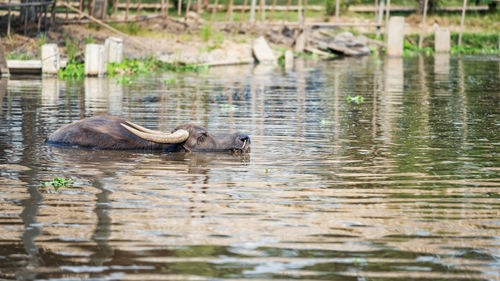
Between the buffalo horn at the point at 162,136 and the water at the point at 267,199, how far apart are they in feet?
0.73

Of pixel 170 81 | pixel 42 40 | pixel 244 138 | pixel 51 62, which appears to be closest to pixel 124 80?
pixel 170 81

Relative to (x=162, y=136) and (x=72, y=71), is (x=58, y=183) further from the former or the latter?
(x=72, y=71)

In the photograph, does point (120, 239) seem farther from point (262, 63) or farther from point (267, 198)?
point (262, 63)

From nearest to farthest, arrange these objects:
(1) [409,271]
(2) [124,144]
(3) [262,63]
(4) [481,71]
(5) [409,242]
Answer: (1) [409,271] → (5) [409,242] → (2) [124,144] → (4) [481,71] → (3) [262,63]

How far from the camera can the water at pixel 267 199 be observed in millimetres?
5297

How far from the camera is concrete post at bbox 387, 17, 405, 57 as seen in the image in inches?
1342

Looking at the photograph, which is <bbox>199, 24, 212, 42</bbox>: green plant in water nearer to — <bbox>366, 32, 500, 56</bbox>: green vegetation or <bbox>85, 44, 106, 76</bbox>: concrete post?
<bbox>85, 44, 106, 76</bbox>: concrete post

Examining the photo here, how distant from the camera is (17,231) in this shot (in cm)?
604

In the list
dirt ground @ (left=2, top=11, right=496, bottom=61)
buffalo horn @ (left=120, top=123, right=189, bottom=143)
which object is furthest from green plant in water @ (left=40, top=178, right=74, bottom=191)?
dirt ground @ (left=2, top=11, right=496, bottom=61)

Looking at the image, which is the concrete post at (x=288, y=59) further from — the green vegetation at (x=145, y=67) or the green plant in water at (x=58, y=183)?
the green plant in water at (x=58, y=183)

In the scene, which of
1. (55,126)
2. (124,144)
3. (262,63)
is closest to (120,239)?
(124,144)

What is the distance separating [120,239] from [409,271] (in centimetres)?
190

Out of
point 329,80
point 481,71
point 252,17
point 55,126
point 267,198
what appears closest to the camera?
point 267,198

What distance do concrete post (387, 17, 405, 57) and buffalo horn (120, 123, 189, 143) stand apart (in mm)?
25344
